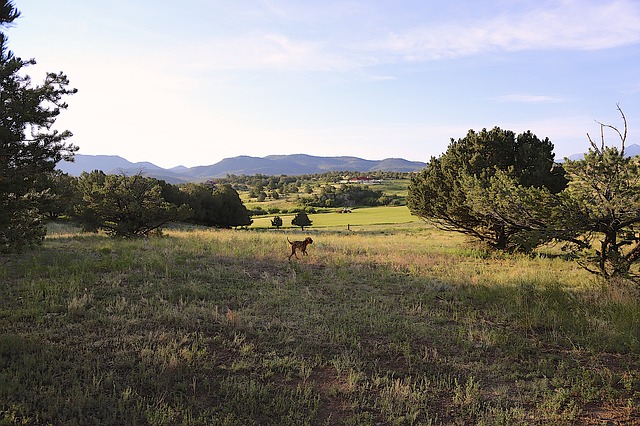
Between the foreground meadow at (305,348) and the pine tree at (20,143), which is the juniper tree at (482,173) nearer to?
the foreground meadow at (305,348)

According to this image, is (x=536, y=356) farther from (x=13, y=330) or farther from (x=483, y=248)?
(x=483, y=248)

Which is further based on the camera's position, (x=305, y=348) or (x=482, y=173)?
(x=482, y=173)

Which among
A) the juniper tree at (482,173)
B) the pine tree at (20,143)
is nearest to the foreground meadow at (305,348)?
the pine tree at (20,143)

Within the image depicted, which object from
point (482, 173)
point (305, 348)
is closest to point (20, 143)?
point (305, 348)

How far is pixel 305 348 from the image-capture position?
5.87 metres

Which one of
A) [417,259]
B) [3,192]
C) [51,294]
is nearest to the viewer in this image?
[3,192]

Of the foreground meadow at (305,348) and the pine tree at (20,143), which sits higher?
the pine tree at (20,143)

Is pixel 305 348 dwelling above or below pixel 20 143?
below

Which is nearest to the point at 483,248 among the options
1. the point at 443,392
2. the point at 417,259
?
the point at 417,259

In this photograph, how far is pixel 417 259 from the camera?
1354 cm

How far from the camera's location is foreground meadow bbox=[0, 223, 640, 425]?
13.9 ft

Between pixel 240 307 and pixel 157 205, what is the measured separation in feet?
48.0

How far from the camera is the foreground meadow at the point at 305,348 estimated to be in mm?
4238

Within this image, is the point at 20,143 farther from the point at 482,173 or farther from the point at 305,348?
the point at 482,173
